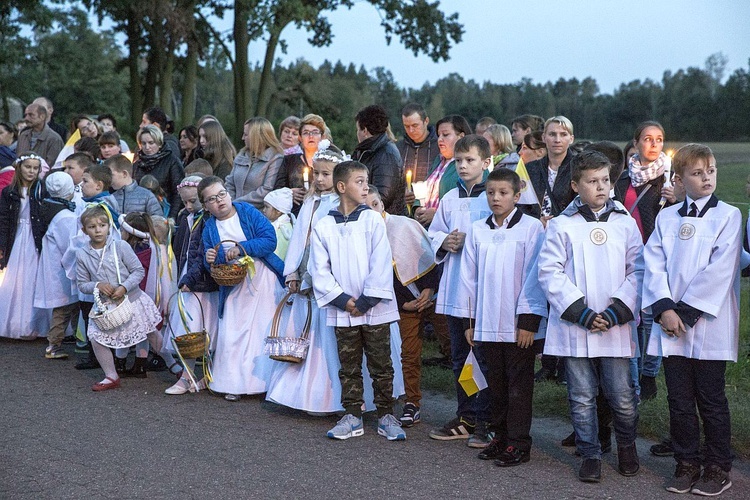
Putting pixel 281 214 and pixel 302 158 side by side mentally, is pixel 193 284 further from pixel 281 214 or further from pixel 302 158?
pixel 302 158

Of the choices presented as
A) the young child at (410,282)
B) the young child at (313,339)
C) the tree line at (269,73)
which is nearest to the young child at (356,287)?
the young child at (410,282)

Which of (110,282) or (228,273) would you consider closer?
(228,273)

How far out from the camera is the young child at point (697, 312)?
5.34 meters

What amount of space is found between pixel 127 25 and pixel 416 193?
25.5 metres

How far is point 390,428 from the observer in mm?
6496

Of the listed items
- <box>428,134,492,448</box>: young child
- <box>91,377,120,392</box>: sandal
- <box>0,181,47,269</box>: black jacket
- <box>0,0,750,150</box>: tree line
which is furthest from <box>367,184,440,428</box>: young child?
<box>0,0,750,150</box>: tree line

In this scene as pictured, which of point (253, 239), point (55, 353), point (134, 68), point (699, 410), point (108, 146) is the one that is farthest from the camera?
point (134, 68)

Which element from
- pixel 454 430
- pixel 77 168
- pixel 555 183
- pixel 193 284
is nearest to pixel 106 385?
pixel 193 284

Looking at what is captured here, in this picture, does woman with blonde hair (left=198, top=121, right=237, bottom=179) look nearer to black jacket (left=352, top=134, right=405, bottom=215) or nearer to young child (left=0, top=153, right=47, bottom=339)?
young child (left=0, top=153, right=47, bottom=339)

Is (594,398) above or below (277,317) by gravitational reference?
below

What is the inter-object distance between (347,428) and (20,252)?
18.6 feet

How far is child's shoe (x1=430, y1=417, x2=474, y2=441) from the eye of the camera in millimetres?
6504

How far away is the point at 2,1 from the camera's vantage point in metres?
28.6

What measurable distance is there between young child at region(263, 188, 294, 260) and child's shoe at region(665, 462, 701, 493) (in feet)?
13.1
